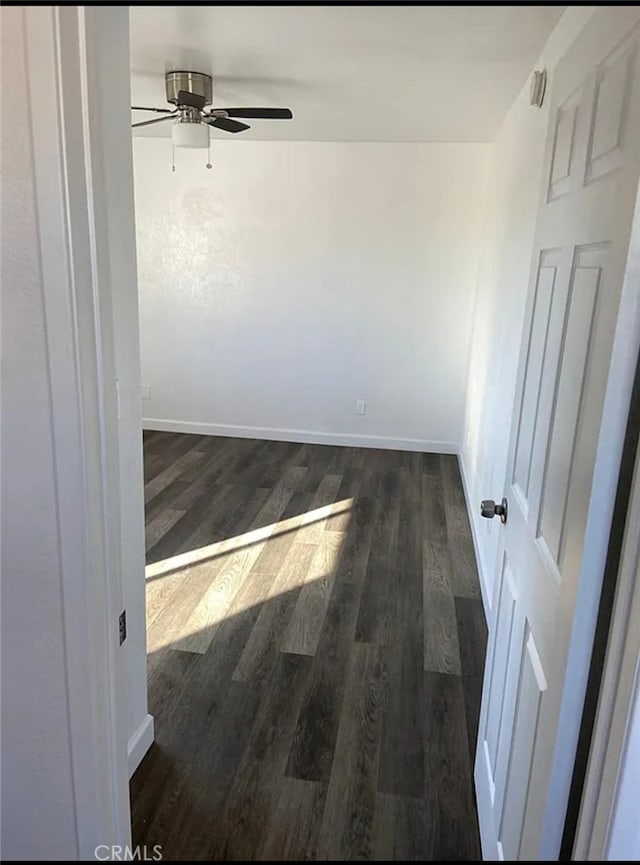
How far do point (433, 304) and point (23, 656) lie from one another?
14.3 feet

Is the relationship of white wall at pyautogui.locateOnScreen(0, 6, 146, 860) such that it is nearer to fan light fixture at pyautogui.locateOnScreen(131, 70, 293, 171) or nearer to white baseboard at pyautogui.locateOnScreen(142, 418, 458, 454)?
fan light fixture at pyautogui.locateOnScreen(131, 70, 293, 171)

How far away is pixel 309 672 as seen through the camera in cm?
250

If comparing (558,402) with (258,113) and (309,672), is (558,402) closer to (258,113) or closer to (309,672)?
(309,672)

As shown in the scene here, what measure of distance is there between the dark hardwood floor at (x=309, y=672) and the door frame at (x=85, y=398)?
12.4 inches

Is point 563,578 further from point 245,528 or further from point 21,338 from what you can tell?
point 245,528

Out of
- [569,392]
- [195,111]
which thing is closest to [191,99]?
[195,111]

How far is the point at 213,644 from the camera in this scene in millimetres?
2648

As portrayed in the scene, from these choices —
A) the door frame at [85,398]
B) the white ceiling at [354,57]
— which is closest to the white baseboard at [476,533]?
the door frame at [85,398]

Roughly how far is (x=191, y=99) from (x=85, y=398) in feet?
7.90

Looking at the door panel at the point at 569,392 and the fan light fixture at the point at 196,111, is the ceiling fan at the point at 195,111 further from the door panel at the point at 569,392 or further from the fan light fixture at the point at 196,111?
the door panel at the point at 569,392

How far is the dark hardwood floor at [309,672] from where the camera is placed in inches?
69.7

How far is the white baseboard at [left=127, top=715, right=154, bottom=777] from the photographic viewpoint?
1.95m

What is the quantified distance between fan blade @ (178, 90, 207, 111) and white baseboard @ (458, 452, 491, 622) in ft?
8.54

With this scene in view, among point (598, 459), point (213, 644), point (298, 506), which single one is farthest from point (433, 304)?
point (598, 459)
